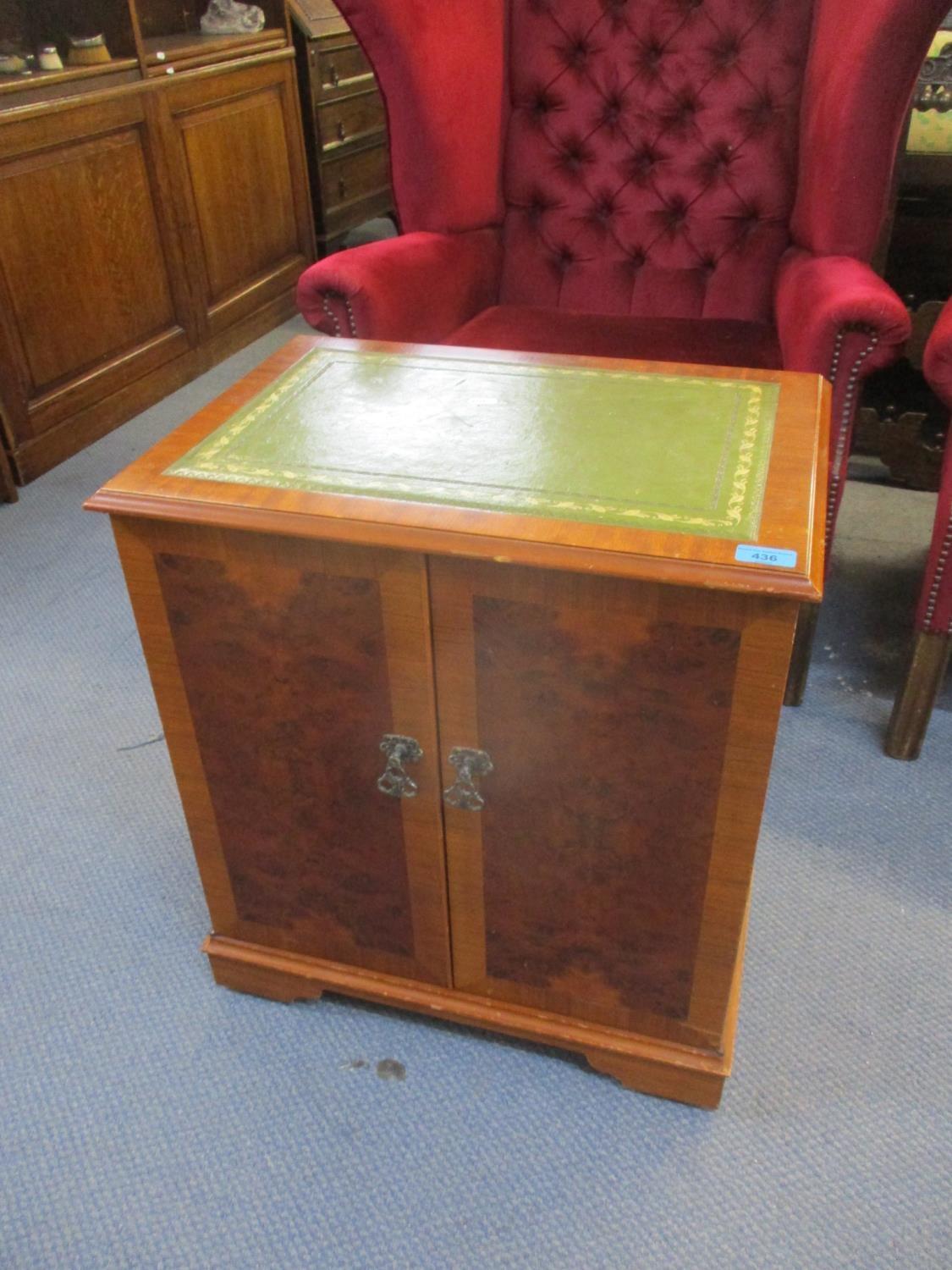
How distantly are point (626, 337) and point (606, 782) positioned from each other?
971 millimetres

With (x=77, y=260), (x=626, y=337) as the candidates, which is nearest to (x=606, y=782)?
(x=626, y=337)

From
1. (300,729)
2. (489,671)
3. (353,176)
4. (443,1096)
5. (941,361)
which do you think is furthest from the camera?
(353,176)

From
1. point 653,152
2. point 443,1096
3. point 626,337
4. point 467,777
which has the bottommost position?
point 443,1096

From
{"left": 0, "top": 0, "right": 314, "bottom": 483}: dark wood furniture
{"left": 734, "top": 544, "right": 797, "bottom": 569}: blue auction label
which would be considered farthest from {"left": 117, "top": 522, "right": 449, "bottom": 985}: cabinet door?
{"left": 0, "top": 0, "right": 314, "bottom": 483}: dark wood furniture

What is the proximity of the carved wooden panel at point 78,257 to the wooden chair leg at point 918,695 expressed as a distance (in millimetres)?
1926

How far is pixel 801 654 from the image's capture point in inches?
59.7

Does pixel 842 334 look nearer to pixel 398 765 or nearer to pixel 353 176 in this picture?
pixel 398 765

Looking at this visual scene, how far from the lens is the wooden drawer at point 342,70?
3.09 m

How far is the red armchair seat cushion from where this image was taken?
5.03ft

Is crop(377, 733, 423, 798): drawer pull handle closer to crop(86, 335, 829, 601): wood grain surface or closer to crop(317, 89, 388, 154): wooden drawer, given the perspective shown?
crop(86, 335, 829, 601): wood grain surface

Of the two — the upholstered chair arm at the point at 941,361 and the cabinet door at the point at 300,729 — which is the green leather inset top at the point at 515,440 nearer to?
the cabinet door at the point at 300,729

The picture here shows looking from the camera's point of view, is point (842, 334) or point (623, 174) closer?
point (842, 334)

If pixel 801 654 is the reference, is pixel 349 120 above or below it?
above

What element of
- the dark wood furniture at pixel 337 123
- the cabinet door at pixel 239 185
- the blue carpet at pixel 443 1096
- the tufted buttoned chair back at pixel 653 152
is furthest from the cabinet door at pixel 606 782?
the dark wood furniture at pixel 337 123
